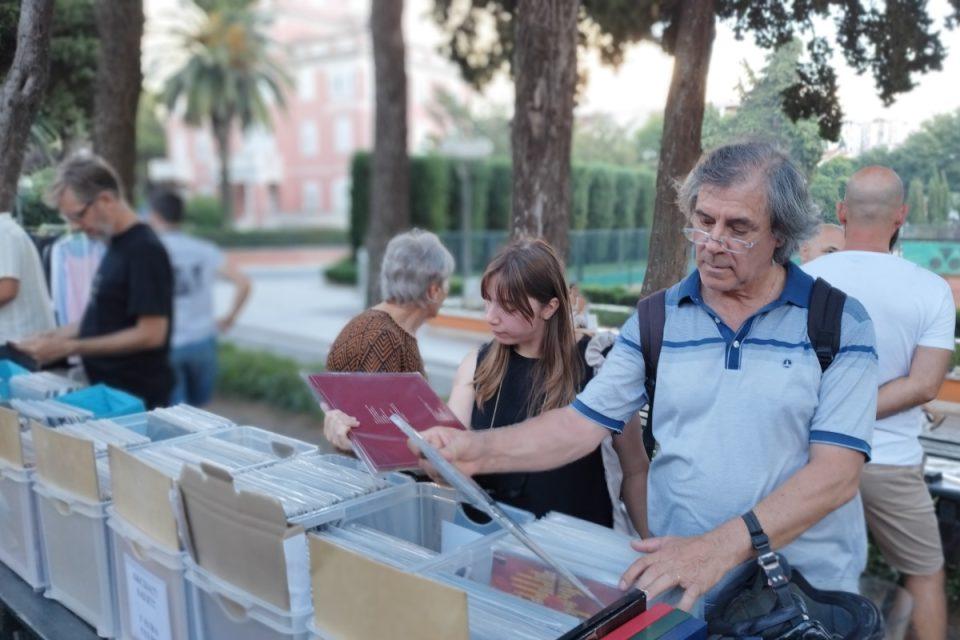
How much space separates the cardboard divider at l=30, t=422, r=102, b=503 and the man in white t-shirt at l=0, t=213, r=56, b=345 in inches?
50.7

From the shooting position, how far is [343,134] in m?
49.9

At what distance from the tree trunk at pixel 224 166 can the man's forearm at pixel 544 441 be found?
31281mm

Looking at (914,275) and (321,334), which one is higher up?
(914,275)

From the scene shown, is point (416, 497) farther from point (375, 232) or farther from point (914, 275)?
point (375, 232)

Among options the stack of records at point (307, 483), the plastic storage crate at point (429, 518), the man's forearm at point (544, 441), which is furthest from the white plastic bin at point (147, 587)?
the man's forearm at point (544, 441)

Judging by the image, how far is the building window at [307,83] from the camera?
49781 millimetres

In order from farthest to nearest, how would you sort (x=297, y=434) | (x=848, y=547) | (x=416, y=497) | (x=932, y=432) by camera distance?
(x=297, y=434) → (x=932, y=432) → (x=416, y=497) → (x=848, y=547)

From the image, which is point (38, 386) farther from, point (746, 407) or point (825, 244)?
point (825, 244)

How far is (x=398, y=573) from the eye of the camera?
117 cm

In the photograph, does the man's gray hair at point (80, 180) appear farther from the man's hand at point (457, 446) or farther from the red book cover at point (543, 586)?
the red book cover at point (543, 586)

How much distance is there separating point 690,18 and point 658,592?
1.80 m

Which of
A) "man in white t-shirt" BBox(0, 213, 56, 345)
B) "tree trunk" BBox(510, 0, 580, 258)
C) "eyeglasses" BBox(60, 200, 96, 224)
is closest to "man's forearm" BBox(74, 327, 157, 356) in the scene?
"man in white t-shirt" BBox(0, 213, 56, 345)

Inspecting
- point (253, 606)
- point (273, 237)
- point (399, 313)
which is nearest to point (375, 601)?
point (253, 606)

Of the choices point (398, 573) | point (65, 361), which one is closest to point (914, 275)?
point (398, 573)
